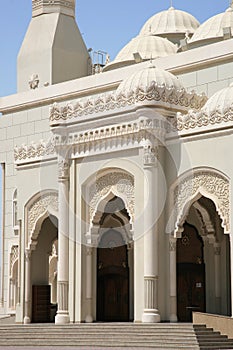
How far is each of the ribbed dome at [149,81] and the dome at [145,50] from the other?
4909mm

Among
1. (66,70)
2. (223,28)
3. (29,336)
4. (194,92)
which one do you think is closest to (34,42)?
(66,70)

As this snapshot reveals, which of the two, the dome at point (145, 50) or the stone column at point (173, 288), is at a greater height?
the dome at point (145, 50)

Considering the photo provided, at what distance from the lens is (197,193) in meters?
15.6

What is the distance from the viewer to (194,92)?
17.2 m

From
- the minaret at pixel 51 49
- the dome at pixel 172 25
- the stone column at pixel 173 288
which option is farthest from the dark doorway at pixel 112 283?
the dome at pixel 172 25

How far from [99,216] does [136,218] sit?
1.26 metres

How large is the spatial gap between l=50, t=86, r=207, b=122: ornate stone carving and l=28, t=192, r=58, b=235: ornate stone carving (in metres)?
1.80

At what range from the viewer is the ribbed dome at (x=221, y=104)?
15094 mm

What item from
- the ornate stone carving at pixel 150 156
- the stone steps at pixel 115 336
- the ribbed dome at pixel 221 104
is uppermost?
the ribbed dome at pixel 221 104

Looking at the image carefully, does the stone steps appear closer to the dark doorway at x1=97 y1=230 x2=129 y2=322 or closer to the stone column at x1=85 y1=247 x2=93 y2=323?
the stone column at x1=85 y1=247 x2=93 y2=323

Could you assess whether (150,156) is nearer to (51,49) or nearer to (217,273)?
(217,273)

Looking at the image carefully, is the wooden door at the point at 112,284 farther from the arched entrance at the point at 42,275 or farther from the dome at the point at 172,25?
the dome at the point at 172,25

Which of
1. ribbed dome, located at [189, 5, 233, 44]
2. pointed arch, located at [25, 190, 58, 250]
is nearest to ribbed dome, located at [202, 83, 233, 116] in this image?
pointed arch, located at [25, 190, 58, 250]

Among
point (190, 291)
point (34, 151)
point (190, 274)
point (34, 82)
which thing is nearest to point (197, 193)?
point (190, 274)
